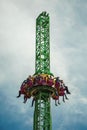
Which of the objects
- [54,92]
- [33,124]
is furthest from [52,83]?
Answer: [33,124]

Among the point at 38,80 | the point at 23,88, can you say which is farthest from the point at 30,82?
the point at 23,88

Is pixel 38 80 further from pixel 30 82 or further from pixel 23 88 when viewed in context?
pixel 23 88

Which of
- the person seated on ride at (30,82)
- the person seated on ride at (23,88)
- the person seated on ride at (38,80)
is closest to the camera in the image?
the person seated on ride at (38,80)

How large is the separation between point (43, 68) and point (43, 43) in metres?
9.24

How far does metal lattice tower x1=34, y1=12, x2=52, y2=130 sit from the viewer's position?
458 feet

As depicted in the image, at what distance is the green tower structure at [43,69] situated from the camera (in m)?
140

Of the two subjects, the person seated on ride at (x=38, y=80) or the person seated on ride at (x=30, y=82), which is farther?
the person seated on ride at (x=30, y=82)

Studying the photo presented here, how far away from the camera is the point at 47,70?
144m

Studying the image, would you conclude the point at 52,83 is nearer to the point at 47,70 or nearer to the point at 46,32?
the point at 47,70

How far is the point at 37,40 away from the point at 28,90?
17925 mm

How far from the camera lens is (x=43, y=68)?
145 metres

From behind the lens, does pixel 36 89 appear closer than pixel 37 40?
Yes

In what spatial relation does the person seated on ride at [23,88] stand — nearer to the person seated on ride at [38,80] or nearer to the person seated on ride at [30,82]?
the person seated on ride at [30,82]

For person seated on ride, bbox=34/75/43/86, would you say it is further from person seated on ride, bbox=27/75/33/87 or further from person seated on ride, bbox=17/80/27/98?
person seated on ride, bbox=17/80/27/98
